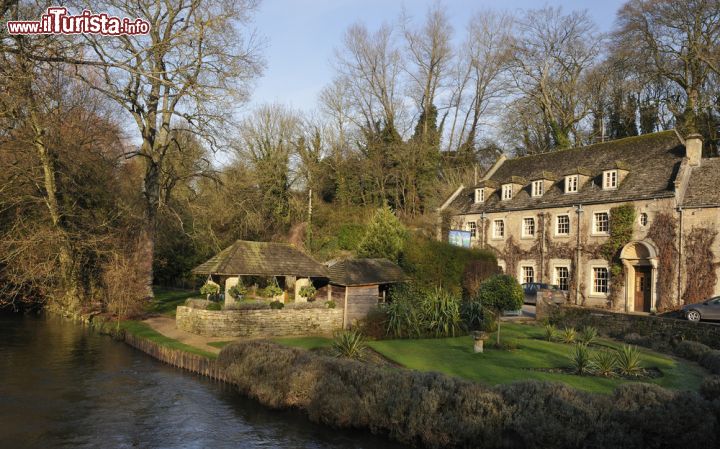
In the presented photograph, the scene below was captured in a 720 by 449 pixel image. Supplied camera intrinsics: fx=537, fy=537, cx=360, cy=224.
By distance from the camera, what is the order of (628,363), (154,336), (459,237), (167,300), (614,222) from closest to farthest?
(628,363) → (154,336) → (614,222) → (167,300) → (459,237)

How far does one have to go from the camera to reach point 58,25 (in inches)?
462

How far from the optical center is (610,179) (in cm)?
3127

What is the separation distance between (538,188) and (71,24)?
29084mm

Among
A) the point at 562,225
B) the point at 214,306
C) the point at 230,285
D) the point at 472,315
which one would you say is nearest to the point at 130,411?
the point at 214,306

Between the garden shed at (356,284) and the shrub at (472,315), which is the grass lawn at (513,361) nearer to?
the shrub at (472,315)

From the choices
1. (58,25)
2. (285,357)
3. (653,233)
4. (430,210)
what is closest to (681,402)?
(285,357)

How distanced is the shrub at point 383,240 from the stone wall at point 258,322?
6511 millimetres

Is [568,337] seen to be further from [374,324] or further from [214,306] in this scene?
[214,306]

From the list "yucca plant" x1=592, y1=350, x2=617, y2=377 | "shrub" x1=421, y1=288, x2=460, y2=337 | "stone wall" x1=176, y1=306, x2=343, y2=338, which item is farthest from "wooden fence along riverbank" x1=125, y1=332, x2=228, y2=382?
"yucca plant" x1=592, y1=350, x2=617, y2=377

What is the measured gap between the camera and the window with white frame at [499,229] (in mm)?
36356

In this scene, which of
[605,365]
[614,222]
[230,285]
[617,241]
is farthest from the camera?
[614,222]

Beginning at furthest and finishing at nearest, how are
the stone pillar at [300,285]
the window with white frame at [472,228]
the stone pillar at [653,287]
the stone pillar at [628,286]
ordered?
the window with white frame at [472,228]
the stone pillar at [628,286]
the stone pillar at [653,287]
the stone pillar at [300,285]

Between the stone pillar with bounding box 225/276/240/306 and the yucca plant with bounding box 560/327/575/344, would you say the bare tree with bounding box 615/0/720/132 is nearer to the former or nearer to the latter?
the yucca plant with bounding box 560/327/575/344

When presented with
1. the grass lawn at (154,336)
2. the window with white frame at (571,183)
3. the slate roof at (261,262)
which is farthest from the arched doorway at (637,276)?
the grass lawn at (154,336)
